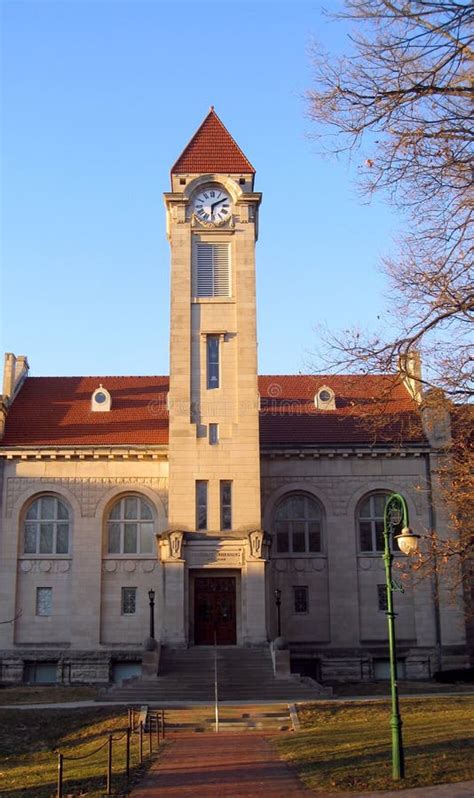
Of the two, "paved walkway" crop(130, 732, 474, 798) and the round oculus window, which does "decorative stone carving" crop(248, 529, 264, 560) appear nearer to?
the round oculus window

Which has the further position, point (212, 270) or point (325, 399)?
point (325, 399)

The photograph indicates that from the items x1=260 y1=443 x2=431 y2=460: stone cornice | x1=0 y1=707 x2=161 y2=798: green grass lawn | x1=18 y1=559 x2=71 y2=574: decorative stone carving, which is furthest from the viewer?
x1=260 y1=443 x2=431 y2=460: stone cornice

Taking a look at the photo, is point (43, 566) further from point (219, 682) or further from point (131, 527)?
point (219, 682)

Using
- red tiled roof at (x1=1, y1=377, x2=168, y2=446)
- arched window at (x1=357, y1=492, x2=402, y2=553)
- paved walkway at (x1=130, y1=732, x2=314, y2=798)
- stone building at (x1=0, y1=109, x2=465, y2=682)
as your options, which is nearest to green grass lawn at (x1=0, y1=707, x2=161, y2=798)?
paved walkway at (x1=130, y1=732, x2=314, y2=798)

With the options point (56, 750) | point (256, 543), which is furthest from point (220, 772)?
point (256, 543)

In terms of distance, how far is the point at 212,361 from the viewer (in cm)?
3950

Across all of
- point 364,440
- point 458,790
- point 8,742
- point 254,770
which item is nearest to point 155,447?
point 364,440

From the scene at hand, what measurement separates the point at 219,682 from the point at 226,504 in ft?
26.6

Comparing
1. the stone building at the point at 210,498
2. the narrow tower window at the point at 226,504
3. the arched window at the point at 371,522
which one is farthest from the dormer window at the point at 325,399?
the narrow tower window at the point at 226,504

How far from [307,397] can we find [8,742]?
25.4 metres

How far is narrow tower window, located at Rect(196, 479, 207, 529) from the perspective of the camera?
3759cm

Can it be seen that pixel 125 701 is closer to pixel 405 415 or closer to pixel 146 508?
pixel 146 508

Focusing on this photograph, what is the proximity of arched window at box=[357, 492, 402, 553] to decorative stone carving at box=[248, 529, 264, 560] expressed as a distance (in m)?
6.80

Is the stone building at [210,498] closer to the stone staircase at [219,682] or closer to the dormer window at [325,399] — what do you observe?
the dormer window at [325,399]
